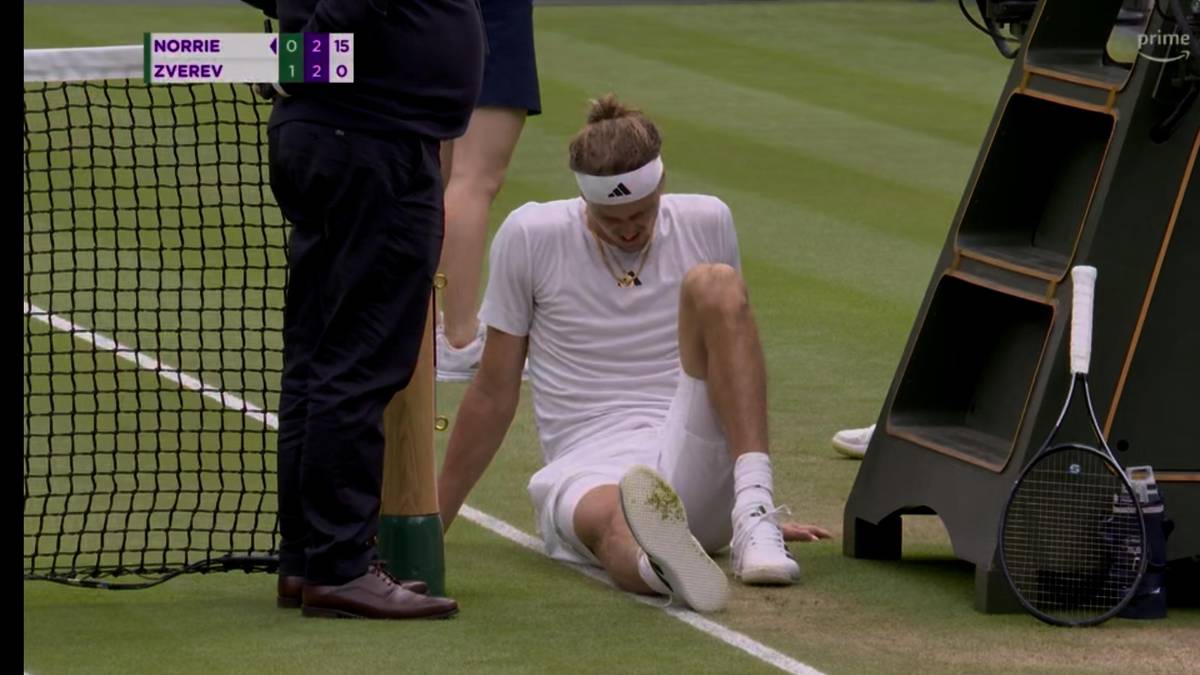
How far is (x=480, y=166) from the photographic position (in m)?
10.6

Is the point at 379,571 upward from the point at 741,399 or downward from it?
downward

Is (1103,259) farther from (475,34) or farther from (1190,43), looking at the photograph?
(475,34)

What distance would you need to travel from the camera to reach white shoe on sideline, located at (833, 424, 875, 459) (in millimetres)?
8594

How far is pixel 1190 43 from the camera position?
20.5 ft

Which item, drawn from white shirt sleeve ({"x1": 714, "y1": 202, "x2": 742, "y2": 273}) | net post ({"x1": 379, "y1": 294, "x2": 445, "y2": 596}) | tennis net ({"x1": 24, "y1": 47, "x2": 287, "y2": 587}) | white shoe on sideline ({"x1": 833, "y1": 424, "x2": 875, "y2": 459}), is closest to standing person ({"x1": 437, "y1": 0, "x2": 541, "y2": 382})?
tennis net ({"x1": 24, "y1": 47, "x2": 287, "y2": 587})

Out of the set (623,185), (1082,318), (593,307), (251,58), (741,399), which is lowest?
(741,399)

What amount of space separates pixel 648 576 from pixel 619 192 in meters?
1.06

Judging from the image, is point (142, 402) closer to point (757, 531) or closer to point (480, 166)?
point (480, 166)

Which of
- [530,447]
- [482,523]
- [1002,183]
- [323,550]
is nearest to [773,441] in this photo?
[530,447]

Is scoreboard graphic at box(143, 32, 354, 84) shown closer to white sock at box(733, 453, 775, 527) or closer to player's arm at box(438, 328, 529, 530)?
player's arm at box(438, 328, 529, 530)

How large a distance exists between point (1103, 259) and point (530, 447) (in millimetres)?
2810

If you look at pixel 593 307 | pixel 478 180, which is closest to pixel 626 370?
pixel 593 307

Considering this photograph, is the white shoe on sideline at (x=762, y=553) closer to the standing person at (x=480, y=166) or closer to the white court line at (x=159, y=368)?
the white court line at (x=159, y=368)

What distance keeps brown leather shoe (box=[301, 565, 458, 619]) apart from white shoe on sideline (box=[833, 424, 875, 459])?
248cm
